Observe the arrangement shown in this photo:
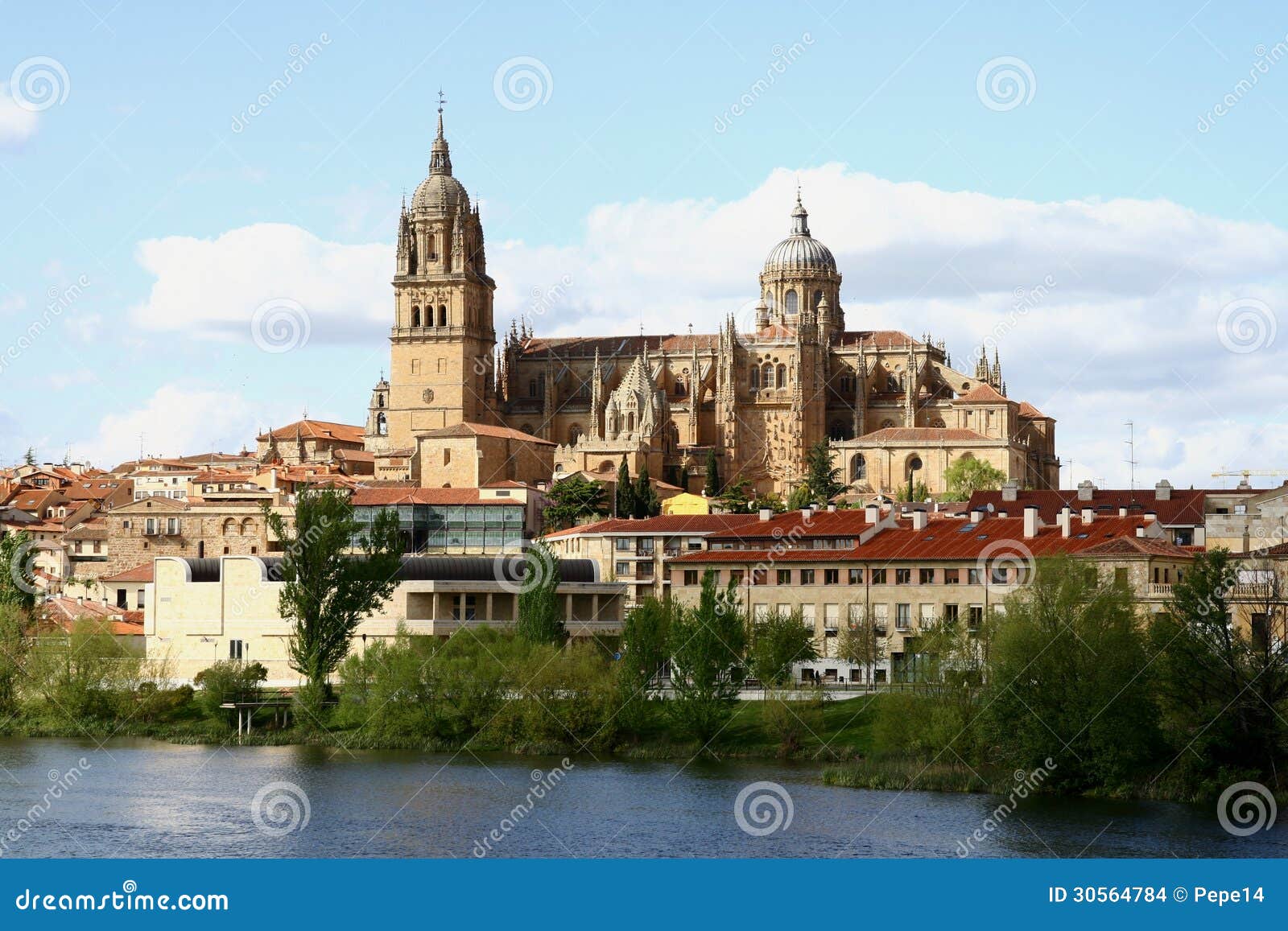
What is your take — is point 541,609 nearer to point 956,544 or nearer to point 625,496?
point 956,544

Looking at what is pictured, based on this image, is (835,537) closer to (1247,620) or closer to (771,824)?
(1247,620)

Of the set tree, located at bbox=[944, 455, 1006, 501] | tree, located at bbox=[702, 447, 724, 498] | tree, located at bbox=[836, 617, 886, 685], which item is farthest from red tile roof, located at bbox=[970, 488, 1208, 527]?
tree, located at bbox=[702, 447, 724, 498]

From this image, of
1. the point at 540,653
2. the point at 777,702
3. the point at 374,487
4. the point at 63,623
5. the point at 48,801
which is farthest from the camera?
the point at 374,487

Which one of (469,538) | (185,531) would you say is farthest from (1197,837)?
(185,531)

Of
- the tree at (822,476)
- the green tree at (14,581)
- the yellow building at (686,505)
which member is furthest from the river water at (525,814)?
the tree at (822,476)

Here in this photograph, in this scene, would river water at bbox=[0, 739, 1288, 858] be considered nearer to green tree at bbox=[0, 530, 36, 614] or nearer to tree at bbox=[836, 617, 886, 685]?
tree at bbox=[836, 617, 886, 685]
